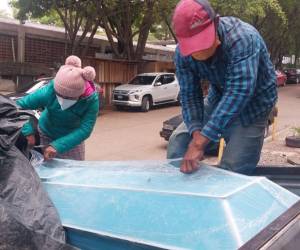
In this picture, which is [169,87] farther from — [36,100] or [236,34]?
[236,34]

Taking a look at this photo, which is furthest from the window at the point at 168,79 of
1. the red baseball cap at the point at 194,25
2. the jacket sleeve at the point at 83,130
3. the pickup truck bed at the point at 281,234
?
the pickup truck bed at the point at 281,234

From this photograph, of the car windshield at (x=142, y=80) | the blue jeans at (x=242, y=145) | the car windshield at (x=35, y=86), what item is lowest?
the car windshield at (x=142, y=80)

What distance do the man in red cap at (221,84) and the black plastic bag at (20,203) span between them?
688mm

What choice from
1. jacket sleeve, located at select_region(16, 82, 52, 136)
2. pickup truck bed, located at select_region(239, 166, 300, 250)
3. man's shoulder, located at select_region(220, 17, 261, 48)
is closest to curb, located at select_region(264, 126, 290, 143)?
jacket sleeve, located at select_region(16, 82, 52, 136)

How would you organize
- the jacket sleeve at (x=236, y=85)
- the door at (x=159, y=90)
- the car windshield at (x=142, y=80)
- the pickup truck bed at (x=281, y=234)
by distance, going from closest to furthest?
the pickup truck bed at (x=281, y=234) → the jacket sleeve at (x=236, y=85) → the door at (x=159, y=90) → the car windshield at (x=142, y=80)

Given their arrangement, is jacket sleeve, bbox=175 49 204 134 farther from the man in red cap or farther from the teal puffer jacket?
the teal puffer jacket

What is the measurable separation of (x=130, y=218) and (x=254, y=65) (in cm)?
108

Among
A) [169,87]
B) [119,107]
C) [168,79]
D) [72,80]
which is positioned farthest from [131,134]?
[72,80]

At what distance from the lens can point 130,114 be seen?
19.1 m

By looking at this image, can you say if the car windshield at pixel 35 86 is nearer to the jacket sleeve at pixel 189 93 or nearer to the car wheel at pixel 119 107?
the car wheel at pixel 119 107

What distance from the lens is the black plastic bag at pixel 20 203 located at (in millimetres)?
2088

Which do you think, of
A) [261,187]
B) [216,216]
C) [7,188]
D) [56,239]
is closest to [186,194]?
[216,216]

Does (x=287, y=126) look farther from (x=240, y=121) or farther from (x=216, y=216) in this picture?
(x=216, y=216)

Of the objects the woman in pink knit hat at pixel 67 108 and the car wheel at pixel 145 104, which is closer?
the woman in pink knit hat at pixel 67 108
